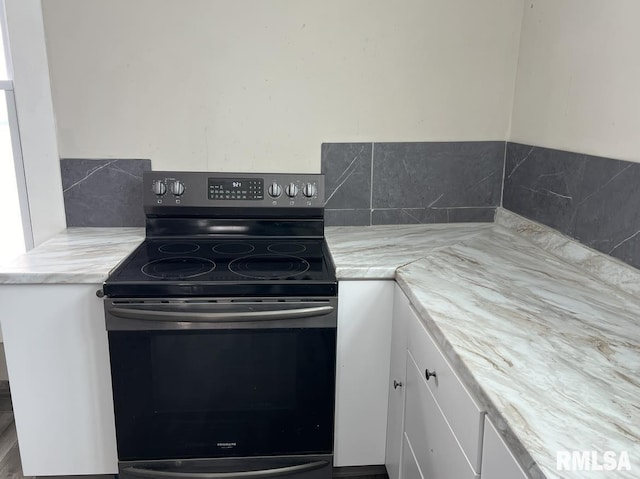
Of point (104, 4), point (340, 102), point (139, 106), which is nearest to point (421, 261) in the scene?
point (340, 102)

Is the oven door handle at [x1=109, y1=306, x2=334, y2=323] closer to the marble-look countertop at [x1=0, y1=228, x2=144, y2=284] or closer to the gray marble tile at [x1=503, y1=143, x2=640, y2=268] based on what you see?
the marble-look countertop at [x1=0, y1=228, x2=144, y2=284]

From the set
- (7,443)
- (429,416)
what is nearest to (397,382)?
(429,416)

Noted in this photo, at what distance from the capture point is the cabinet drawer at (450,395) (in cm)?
105

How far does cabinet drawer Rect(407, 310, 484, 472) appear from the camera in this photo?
1054mm

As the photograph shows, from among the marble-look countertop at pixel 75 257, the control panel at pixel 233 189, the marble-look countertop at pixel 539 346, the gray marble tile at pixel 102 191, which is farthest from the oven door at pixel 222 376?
the gray marble tile at pixel 102 191

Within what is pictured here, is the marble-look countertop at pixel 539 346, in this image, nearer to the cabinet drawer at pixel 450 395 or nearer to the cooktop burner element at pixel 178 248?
the cabinet drawer at pixel 450 395

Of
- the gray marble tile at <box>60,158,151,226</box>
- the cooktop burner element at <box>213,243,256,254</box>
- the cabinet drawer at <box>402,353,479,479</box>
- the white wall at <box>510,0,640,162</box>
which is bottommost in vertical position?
the cabinet drawer at <box>402,353,479,479</box>

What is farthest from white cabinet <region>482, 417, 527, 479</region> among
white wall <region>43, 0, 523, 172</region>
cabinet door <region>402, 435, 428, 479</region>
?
white wall <region>43, 0, 523, 172</region>

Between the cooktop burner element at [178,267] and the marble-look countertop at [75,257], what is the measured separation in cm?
12

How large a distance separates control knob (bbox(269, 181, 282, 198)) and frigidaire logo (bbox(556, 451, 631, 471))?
1.48 meters

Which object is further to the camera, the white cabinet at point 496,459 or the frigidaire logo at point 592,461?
the white cabinet at point 496,459

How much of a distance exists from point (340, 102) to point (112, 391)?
1367 mm

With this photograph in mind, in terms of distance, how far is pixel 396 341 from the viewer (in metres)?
1.73

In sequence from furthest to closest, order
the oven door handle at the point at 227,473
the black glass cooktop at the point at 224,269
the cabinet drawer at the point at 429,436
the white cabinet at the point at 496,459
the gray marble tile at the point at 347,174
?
the gray marble tile at the point at 347,174, the oven door handle at the point at 227,473, the black glass cooktop at the point at 224,269, the cabinet drawer at the point at 429,436, the white cabinet at the point at 496,459
